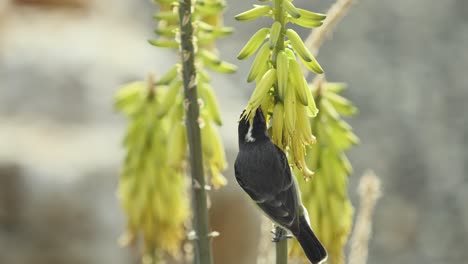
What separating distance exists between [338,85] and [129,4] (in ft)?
22.9

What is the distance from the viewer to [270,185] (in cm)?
137

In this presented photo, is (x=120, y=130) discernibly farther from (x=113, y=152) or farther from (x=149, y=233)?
(x=149, y=233)

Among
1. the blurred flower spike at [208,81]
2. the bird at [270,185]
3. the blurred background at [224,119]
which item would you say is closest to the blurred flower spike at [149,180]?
the blurred flower spike at [208,81]

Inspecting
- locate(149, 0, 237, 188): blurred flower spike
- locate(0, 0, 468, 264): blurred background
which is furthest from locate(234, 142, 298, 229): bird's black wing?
locate(0, 0, 468, 264): blurred background

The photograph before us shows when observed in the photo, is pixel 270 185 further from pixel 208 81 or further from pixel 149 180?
pixel 149 180

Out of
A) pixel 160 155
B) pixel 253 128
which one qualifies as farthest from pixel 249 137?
pixel 160 155

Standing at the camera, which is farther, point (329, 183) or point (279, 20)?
point (329, 183)

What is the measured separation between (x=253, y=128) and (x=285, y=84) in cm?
10

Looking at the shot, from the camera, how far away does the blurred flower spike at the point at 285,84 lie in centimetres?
123

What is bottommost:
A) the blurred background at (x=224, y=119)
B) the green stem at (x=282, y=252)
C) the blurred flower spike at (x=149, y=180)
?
the blurred background at (x=224, y=119)

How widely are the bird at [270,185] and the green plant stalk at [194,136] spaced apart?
0.22ft

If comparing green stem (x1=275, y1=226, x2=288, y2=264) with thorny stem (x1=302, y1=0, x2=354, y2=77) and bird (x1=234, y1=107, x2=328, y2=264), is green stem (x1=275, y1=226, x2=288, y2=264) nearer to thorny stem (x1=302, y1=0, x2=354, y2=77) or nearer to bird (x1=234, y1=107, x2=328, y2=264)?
bird (x1=234, y1=107, x2=328, y2=264)

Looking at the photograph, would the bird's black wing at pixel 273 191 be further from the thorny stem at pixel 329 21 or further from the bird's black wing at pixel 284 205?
the thorny stem at pixel 329 21

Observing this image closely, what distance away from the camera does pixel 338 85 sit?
1759 mm
